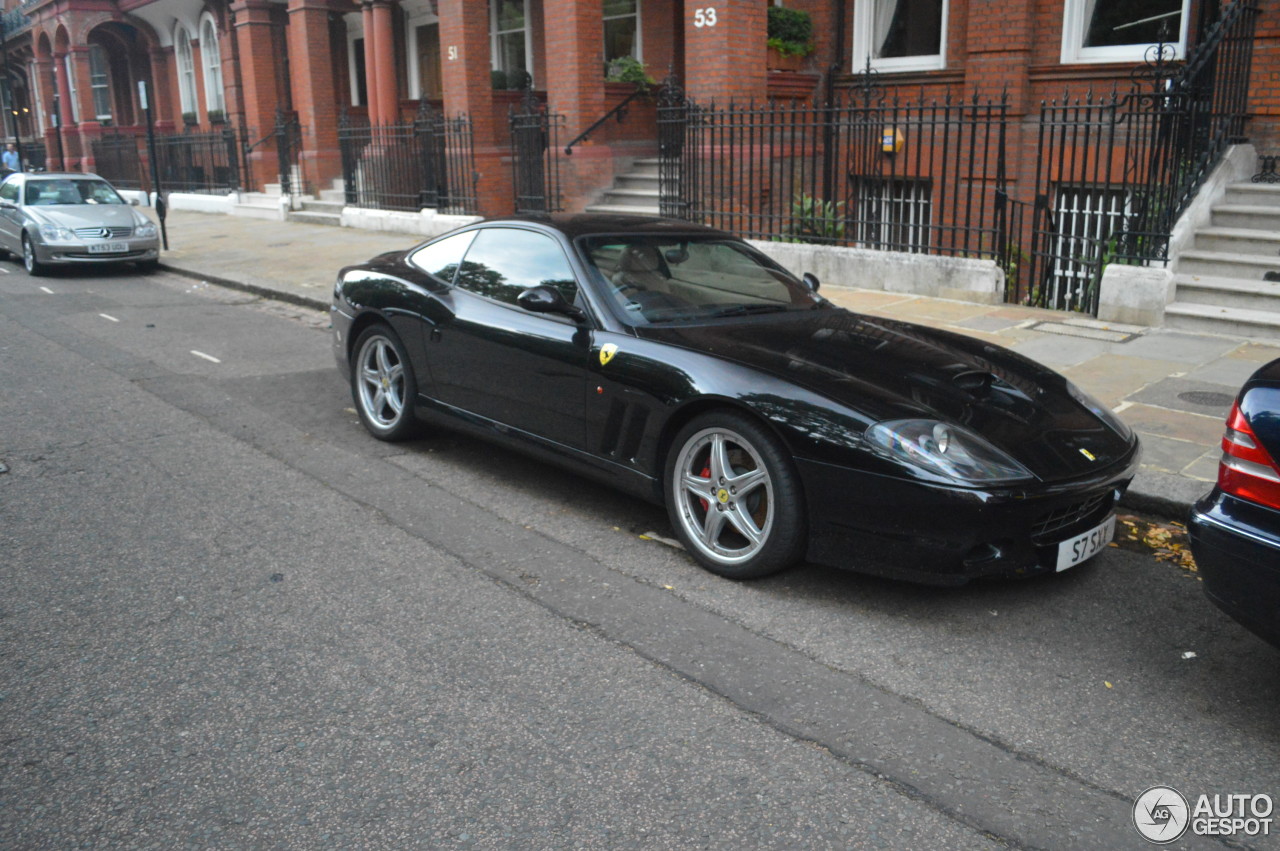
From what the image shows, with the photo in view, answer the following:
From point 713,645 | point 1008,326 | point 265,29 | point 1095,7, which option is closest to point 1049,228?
point 1008,326

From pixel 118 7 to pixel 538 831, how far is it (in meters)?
35.5

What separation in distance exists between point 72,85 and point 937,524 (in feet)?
123

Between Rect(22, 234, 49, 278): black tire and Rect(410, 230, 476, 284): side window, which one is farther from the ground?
Rect(410, 230, 476, 284): side window

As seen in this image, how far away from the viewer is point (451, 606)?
4.40 meters

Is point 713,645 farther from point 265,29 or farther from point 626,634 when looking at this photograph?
point 265,29

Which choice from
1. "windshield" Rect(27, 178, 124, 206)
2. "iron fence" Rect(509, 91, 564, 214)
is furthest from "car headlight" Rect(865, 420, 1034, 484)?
"windshield" Rect(27, 178, 124, 206)

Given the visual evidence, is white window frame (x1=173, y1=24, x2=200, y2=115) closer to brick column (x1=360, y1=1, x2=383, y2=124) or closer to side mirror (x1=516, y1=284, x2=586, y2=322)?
brick column (x1=360, y1=1, x2=383, y2=124)

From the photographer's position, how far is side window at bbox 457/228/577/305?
5566 millimetres

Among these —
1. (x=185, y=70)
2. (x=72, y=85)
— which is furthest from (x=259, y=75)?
(x=72, y=85)

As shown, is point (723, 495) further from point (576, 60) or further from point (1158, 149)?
point (576, 60)

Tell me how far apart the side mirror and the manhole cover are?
4410 mm

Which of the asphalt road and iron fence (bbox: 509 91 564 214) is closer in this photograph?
the asphalt road

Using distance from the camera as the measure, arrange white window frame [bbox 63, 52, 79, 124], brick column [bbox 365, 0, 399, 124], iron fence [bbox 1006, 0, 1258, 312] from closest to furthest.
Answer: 1. iron fence [bbox 1006, 0, 1258, 312]
2. brick column [bbox 365, 0, 399, 124]
3. white window frame [bbox 63, 52, 79, 124]

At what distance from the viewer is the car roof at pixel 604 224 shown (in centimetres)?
573
